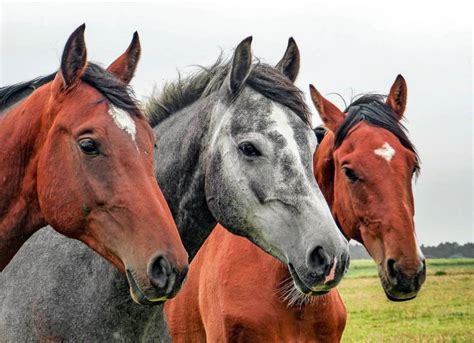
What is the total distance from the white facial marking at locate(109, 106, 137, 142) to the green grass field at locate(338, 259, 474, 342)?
13.1 meters

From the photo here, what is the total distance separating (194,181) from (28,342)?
Result: 170cm

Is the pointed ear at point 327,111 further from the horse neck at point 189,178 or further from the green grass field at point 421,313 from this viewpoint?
the green grass field at point 421,313

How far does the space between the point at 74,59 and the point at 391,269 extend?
11.1ft

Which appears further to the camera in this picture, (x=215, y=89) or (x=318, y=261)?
(x=215, y=89)

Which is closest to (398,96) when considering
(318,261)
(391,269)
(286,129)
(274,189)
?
(391,269)

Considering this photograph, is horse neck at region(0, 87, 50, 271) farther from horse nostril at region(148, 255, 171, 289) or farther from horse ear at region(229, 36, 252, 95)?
horse ear at region(229, 36, 252, 95)

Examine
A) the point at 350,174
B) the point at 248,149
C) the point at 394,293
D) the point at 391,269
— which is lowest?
the point at 394,293

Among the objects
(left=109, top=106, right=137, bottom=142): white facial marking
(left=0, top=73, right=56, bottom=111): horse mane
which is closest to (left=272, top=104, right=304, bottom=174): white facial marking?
(left=109, top=106, right=137, bottom=142): white facial marking

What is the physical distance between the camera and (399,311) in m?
24.5

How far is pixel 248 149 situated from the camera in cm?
570

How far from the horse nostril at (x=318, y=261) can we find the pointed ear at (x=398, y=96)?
3409mm

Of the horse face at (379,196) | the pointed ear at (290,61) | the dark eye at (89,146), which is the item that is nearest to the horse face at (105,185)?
the dark eye at (89,146)

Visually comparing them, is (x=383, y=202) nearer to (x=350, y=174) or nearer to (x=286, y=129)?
(x=350, y=174)

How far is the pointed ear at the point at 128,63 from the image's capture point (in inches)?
222
